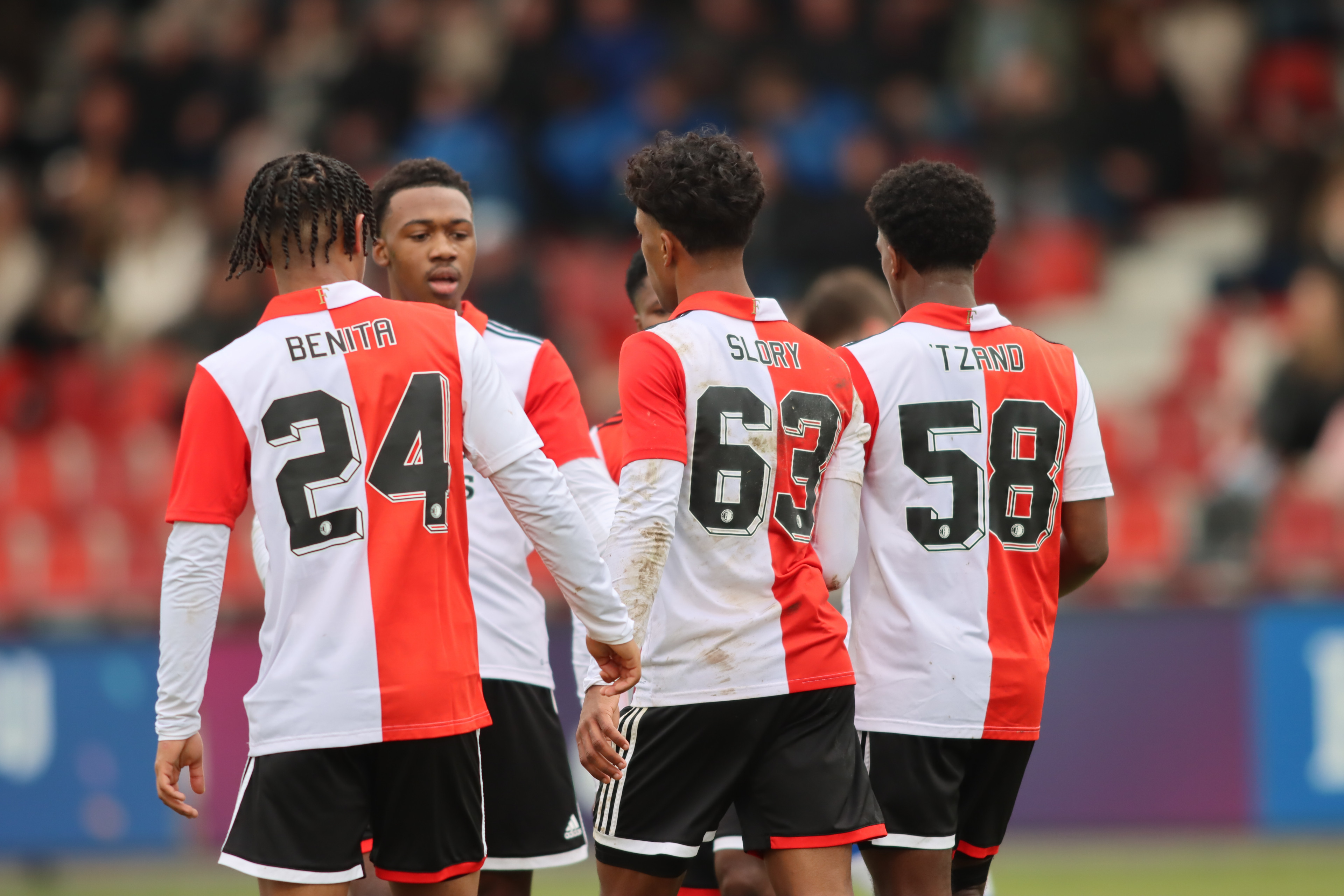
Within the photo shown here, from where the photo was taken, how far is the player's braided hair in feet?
13.2

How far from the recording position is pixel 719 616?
4105mm

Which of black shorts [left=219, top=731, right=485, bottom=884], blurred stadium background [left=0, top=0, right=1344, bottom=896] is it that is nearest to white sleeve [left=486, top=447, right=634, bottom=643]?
black shorts [left=219, top=731, right=485, bottom=884]

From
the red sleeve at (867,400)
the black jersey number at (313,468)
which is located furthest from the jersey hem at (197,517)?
the red sleeve at (867,400)

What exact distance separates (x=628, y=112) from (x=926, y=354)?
10.1 m

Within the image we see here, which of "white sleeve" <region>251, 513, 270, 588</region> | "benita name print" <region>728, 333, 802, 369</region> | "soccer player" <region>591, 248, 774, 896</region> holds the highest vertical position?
"benita name print" <region>728, 333, 802, 369</region>

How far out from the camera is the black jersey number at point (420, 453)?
→ 12.7ft

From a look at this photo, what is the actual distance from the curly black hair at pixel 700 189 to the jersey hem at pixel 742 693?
109cm

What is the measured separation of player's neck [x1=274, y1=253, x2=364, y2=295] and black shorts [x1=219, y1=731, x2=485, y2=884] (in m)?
1.09

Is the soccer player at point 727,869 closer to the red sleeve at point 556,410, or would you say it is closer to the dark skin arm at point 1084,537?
the red sleeve at point 556,410

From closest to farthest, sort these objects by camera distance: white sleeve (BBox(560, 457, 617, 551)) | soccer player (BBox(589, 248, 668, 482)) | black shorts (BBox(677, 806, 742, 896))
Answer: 1. white sleeve (BBox(560, 457, 617, 551))
2. black shorts (BBox(677, 806, 742, 896))
3. soccer player (BBox(589, 248, 668, 482))

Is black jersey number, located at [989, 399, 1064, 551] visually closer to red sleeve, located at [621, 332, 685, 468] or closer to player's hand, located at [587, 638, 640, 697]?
red sleeve, located at [621, 332, 685, 468]

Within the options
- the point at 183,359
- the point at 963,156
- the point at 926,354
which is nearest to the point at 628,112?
the point at 963,156

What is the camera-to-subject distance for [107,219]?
15039 millimetres

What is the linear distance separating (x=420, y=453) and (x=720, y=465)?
2.37ft
